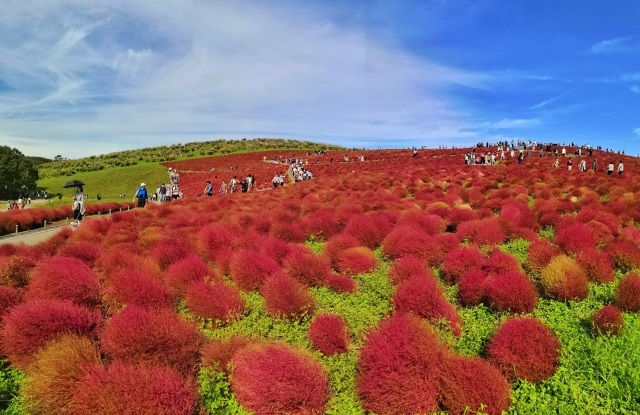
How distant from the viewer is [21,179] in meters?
64.4

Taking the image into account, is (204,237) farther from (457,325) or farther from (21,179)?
(21,179)

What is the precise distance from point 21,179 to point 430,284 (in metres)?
76.1

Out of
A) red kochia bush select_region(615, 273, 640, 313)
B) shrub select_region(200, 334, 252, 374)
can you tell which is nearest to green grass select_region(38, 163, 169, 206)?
shrub select_region(200, 334, 252, 374)

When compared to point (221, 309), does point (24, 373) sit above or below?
below

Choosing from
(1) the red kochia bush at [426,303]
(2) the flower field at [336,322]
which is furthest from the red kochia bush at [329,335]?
(1) the red kochia bush at [426,303]

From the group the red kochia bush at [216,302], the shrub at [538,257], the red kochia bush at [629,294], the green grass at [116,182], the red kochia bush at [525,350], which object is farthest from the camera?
the green grass at [116,182]

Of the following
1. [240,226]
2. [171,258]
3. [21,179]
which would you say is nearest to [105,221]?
[240,226]

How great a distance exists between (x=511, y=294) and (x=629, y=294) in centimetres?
197

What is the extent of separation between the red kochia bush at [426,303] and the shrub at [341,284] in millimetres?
1363

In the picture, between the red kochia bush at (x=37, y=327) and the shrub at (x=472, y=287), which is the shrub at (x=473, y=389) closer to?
the shrub at (x=472, y=287)

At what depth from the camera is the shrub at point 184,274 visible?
858 centimetres

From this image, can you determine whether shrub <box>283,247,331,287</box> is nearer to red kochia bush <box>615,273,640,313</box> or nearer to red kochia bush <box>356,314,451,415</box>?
red kochia bush <box>356,314,451,415</box>

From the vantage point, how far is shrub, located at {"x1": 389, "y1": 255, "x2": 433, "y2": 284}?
8.59 m

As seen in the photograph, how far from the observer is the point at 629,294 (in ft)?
23.0
